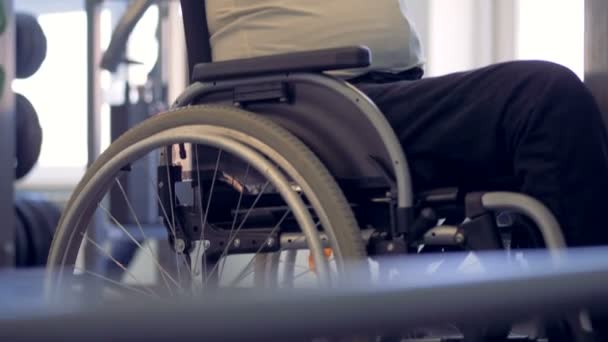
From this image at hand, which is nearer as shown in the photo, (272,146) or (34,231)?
(272,146)

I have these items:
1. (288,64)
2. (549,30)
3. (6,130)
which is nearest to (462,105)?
(288,64)

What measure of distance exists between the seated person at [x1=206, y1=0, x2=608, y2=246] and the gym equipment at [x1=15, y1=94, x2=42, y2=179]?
5.02ft

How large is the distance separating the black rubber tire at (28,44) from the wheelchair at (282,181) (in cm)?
152

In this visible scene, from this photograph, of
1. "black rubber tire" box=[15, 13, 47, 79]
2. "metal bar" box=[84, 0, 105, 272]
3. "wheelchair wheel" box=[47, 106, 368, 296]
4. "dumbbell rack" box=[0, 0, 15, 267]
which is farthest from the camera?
A: "metal bar" box=[84, 0, 105, 272]

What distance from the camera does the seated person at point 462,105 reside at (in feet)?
3.49

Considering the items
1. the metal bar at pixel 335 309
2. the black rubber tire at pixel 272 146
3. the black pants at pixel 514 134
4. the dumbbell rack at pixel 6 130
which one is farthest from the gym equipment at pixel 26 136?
the metal bar at pixel 335 309

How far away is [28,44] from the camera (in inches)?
110

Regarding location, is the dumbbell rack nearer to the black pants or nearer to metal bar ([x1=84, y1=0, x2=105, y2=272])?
metal bar ([x1=84, y1=0, x2=105, y2=272])

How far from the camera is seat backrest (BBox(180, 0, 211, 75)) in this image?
1412mm

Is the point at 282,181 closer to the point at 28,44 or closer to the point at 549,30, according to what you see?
the point at 549,30

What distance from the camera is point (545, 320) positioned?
0.24 meters

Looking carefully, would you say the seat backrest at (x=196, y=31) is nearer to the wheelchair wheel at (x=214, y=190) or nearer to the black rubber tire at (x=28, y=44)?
the wheelchair wheel at (x=214, y=190)

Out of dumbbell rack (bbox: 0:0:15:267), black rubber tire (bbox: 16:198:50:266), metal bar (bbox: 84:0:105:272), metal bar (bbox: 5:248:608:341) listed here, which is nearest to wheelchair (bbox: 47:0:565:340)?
metal bar (bbox: 5:248:608:341)

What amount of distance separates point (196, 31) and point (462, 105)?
0.46 meters
